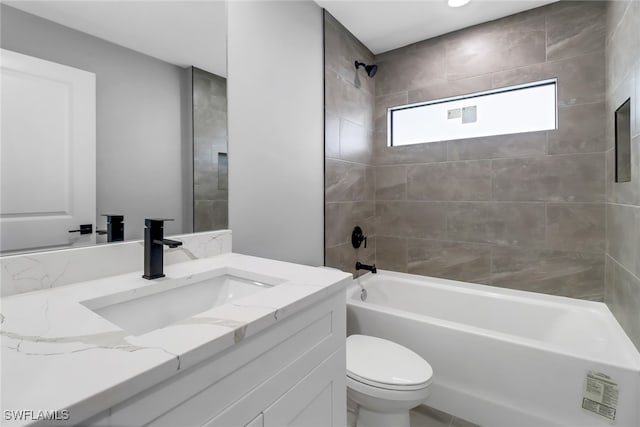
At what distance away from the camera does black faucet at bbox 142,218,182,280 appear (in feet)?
3.33

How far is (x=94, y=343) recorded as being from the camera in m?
0.57

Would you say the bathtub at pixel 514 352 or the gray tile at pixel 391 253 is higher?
the gray tile at pixel 391 253

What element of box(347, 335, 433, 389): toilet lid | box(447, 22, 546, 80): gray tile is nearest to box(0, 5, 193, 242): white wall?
box(347, 335, 433, 389): toilet lid

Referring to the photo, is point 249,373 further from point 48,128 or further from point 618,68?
point 618,68

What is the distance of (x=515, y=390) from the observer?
154cm

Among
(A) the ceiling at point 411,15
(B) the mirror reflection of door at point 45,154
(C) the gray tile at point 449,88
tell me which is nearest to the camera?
(B) the mirror reflection of door at point 45,154

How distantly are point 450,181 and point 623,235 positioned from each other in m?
1.10

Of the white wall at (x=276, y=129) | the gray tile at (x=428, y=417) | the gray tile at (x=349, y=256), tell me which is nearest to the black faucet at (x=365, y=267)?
the gray tile at (x=349, y=256)

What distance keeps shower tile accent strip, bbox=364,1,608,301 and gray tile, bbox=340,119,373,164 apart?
0.51 ft

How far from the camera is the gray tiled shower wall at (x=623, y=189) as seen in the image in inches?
54.1

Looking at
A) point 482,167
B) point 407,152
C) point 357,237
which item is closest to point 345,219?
point 357,237

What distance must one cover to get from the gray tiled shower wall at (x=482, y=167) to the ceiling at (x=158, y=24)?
0.99 meters

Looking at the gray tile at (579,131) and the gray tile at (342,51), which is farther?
the gray tile at (342,51)

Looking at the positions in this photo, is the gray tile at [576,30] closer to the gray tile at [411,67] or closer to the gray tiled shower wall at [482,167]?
the gray tiled shower wall at [482,167]
